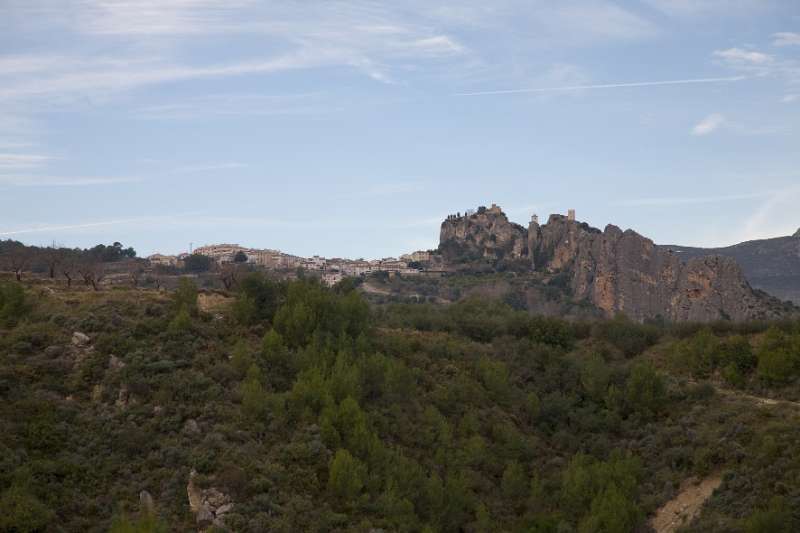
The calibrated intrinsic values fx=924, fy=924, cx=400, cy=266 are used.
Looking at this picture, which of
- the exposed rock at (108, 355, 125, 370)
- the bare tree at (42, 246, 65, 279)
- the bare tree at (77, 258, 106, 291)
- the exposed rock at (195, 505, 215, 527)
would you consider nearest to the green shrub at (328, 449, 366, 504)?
the exposed rock at (195, 505, 215, 527)

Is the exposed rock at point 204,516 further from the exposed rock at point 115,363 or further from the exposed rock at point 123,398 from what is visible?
the exposed rock at point 115,363

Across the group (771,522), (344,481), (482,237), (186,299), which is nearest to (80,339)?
(186,299)

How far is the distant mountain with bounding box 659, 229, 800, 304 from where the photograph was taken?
328ft

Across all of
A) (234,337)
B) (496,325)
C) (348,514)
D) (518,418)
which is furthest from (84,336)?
(496,325)

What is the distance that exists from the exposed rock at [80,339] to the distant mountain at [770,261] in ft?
243

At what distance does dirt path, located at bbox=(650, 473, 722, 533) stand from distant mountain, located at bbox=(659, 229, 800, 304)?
217 feet

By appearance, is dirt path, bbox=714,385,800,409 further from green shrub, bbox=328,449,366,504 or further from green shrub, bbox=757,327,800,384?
green shrub, bbox=328,449,366,504

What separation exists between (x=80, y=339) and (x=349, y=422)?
11.1 m

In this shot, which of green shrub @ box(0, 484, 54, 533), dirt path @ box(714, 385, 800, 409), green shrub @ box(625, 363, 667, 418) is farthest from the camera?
green shrub @ box(625, 363, 667, 418)

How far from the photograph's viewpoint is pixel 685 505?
3312 centimetres

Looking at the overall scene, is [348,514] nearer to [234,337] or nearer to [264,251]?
[234,337]

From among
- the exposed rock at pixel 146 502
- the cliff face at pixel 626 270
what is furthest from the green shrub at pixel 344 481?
the cliff face at pixel 626 270

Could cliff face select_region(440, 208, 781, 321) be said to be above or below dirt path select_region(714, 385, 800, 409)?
above

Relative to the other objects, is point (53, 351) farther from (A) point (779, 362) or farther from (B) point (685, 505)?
(A) point (779, 362)
